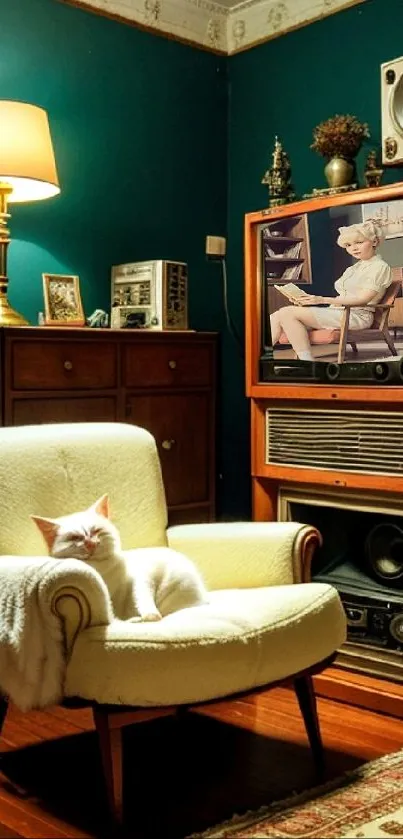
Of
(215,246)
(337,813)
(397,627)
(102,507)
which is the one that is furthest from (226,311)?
(337,813)

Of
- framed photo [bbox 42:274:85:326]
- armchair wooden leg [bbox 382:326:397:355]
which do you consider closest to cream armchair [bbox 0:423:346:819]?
armchair wooden leg [bbox 382:326:397:355]

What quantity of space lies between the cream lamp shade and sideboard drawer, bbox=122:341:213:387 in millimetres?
616

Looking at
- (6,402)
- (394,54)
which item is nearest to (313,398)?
(6,402)

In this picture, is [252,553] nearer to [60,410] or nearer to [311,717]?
[311,717]

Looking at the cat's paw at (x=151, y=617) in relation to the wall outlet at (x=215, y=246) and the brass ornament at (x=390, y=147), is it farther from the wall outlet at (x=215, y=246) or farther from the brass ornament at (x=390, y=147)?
the wall outlet at (x=215, y=246)

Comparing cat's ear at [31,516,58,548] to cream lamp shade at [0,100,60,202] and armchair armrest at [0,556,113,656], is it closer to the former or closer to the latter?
armchair armrest at [0,556,113,656]

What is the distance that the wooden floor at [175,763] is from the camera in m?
2.00

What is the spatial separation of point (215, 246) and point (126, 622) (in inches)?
85.7

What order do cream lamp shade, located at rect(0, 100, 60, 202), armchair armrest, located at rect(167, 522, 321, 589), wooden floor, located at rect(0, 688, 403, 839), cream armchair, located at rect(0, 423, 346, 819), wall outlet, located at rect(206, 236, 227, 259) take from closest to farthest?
1. cream armchair, located at rect(0, 423, 346, 819)
2. wooden floor, located at rect(0, 688, 403, 839)
3. armchair armrest, located at rect(167, 522, 321, 589)
4. cream lamp shade, located at rect(0, 100, 60, 202)
5. wall outlet, located at rect(206, 236, 227, 259)

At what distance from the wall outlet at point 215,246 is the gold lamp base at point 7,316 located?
3.89 ft

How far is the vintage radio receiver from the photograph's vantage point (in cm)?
324

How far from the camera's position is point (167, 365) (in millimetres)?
3193

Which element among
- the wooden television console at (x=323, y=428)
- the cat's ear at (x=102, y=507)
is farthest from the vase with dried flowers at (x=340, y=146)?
the cat's ear at (x=102, y=507)

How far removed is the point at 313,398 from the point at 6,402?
937 millimetres
